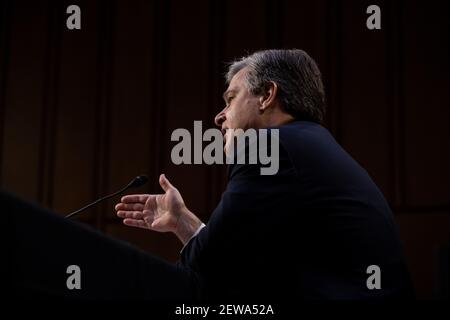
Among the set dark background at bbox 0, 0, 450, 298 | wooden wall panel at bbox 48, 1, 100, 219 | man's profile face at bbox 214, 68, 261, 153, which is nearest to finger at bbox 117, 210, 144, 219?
man's profile face at bbox 214, 68, 261, 153

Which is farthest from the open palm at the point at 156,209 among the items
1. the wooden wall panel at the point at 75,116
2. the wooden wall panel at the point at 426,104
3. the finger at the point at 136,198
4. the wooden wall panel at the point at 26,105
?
the wooden wall panel at the point at 26,105

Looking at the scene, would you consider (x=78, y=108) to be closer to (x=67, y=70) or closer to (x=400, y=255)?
(x=67, y=70)

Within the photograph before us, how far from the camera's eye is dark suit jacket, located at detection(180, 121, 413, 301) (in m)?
1.43

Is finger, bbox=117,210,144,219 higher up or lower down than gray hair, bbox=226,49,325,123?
lower down

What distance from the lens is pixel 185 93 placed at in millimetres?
4129

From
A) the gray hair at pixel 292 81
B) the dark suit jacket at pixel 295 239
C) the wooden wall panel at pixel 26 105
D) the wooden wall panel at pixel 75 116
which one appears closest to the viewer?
the dark suit jacket at pixel 295 239

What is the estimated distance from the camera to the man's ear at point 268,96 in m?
1.83

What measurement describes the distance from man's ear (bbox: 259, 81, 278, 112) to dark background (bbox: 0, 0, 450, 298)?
1975 millimetres

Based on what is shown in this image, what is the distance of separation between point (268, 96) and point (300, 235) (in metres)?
0.51

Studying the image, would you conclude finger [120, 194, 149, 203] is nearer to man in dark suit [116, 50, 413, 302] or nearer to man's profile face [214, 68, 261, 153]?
man's profile face [214, 68, 261, 153]

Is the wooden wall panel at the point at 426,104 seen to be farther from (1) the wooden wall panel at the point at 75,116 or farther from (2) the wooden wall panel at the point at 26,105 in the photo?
(2) the wooden wall panel at the point at 26,105

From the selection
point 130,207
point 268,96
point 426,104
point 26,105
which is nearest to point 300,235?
point 268,96

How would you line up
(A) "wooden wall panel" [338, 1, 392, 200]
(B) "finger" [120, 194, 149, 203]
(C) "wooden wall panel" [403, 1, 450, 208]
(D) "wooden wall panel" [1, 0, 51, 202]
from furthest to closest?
(D) "wooden wall panel" [1, 0, 51, 202] < (A) "wooden wall panel" [338, 1, 392, 200] < (C) "wooden wall panel" [403, 1, 450, 208] < (B) "finger" [120, 194, 149, 203]

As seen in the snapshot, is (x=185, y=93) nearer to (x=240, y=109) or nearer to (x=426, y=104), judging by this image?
(x=426, y=104)
